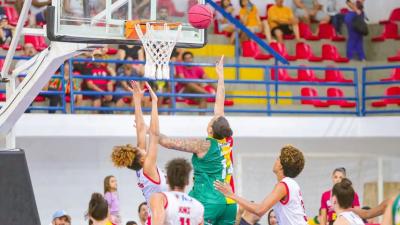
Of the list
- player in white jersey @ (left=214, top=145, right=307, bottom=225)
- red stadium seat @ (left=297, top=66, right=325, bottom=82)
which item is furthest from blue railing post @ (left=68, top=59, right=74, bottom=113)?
player in white jersey @ (left=214, top=145, right=307, bottom=225)

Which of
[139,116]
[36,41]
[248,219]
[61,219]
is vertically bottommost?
[61,219]

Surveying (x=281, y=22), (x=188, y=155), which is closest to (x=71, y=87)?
(x=188, y=155)

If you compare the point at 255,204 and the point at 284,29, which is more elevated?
the point at 284,29

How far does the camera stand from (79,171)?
16.8 meters

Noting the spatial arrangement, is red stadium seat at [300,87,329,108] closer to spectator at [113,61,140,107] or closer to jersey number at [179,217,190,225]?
spectator at [113,61,140,107]

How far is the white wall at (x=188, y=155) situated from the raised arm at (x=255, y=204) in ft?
22.6

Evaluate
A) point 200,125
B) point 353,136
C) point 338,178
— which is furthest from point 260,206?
point 353,136

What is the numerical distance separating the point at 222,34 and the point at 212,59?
1079 mm

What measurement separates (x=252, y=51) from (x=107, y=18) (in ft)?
27.5

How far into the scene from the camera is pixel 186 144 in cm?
1029

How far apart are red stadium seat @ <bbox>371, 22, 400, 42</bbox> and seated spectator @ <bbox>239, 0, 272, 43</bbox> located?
99.6 inches

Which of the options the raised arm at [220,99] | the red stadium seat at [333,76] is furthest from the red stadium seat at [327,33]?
the raised arm at [220,99]

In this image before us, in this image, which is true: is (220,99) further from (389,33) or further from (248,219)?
(389,33)

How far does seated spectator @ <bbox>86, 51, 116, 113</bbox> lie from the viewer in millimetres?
17125
